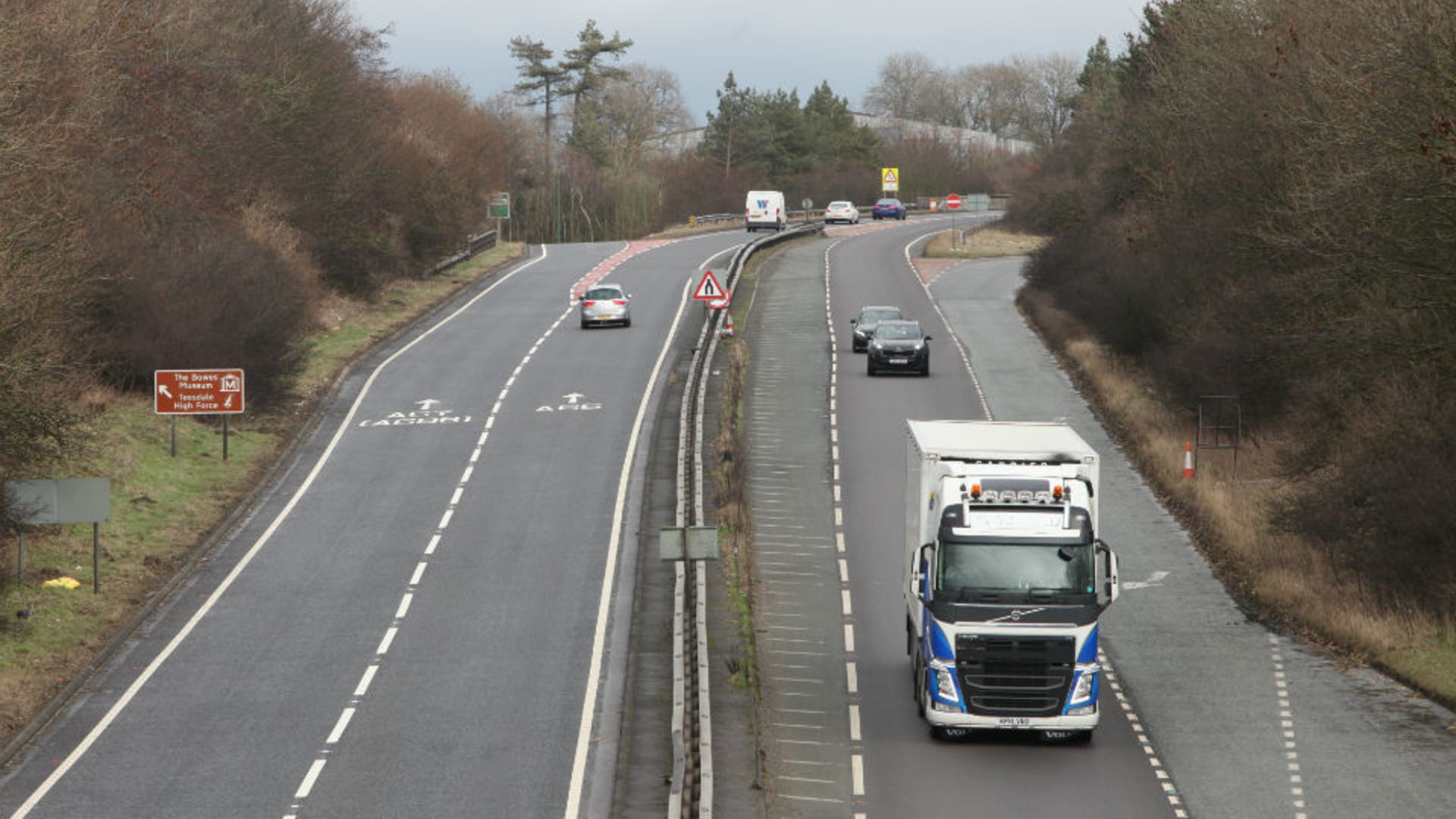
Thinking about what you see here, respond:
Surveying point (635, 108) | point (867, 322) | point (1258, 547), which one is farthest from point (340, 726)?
point (635, 108)

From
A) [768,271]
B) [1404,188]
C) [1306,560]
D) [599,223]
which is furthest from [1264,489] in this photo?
[599,223]

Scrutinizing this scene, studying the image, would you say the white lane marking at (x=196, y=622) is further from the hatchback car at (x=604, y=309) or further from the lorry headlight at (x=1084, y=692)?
the lorry headlight at (x=1084, y=692)

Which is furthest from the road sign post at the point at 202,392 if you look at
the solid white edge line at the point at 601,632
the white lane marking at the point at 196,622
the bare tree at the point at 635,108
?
the bare tree at the point at 635,108

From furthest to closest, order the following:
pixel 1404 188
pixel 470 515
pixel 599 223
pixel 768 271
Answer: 1. pixel 599 223
2. pixel 768 271
3. pixel 470 515
4. pixel 1404 188

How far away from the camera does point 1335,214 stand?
101ft

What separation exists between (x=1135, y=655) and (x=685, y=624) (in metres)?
6.79

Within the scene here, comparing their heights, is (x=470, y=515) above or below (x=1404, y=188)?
below

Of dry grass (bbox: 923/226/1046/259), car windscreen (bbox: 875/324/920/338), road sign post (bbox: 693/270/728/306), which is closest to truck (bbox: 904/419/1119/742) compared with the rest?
car windscreen (bbox: 875/324/920/338)

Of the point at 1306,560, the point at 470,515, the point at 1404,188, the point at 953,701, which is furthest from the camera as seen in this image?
the point at 470,515

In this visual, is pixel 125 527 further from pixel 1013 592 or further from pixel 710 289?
pixel 710 289

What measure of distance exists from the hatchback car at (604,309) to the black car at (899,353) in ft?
37.3

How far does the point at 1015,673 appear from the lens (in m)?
20.1

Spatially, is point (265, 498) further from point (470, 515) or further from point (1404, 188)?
point (1404, 188)

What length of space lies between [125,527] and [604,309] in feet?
87.1
